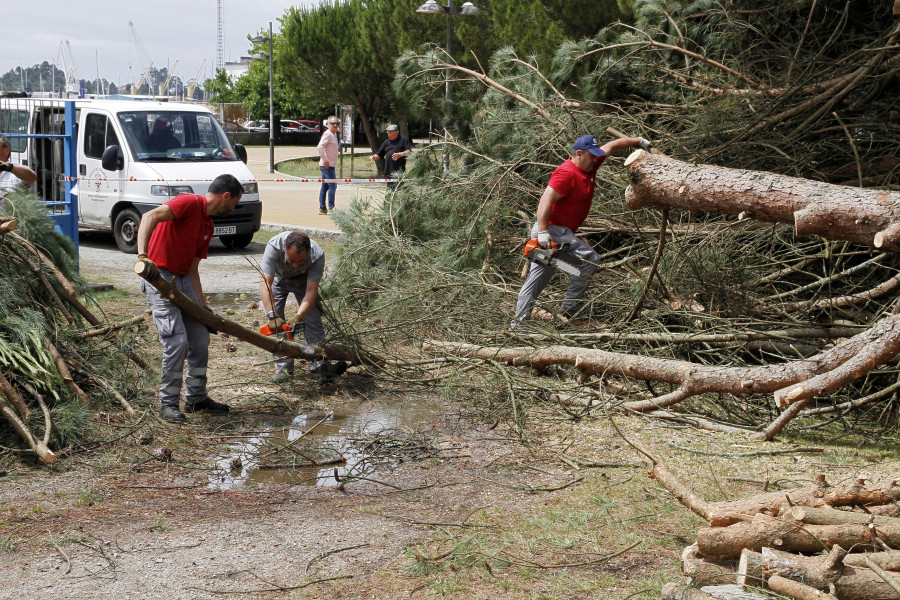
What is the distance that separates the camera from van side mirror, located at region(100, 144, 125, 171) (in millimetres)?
11812

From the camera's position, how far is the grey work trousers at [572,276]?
698 cm

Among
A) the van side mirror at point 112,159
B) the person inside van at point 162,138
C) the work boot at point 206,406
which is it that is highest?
the person inside van at point 162,138

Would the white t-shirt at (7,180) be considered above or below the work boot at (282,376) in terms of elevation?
above

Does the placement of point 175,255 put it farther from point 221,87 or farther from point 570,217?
point 221,87

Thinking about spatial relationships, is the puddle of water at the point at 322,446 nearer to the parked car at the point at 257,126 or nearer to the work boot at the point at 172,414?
the work boot at the point at 172,414

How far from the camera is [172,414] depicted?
560 cm

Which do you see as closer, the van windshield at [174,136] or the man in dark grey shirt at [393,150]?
the van windshield at [174,136]

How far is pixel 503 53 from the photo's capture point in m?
9.50

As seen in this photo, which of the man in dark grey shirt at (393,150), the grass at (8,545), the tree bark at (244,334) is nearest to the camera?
the grass at (8,545)

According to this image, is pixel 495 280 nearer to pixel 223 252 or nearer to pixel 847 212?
pixel 847 212

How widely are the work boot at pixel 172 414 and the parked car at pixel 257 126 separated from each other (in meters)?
38.1

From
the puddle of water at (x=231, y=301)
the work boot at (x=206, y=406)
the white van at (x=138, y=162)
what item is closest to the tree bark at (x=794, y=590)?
the work boot at (x=206, y=406)

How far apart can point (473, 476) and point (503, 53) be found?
588cm

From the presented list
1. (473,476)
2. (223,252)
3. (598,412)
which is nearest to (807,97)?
(598,412)
